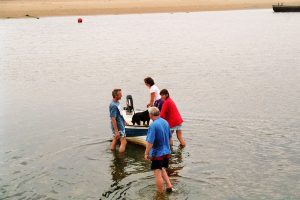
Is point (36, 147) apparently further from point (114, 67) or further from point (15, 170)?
point (114, 67)

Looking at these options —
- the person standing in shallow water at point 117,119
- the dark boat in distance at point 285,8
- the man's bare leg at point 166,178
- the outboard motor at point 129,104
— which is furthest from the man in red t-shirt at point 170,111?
the dark boat in distance at point 285,8

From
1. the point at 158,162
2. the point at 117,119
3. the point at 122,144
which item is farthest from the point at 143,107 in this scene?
the point at 158,162

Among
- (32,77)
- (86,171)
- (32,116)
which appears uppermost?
(32,77)

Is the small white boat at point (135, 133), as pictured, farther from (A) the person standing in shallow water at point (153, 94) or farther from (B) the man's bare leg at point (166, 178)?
(B) the man's bare leg at point (166, 178)

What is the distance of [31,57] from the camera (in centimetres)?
3102

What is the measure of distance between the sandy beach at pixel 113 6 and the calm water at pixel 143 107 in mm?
32606

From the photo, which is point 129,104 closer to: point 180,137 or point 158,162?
point 180,137

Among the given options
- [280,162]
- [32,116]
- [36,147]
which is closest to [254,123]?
[280,162]

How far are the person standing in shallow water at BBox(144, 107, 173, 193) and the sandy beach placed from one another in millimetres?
59173

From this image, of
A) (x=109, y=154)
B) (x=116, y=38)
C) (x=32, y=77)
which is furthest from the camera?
(x=116, y=38)

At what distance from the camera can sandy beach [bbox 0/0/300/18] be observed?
6810cm

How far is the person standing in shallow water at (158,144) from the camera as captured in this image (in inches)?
361

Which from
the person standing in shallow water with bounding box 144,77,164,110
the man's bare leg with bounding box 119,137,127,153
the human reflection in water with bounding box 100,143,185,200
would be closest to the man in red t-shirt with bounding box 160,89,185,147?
the person standing in shallow water with bounding box 144,77,164,110

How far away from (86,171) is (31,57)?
21.2 meters
